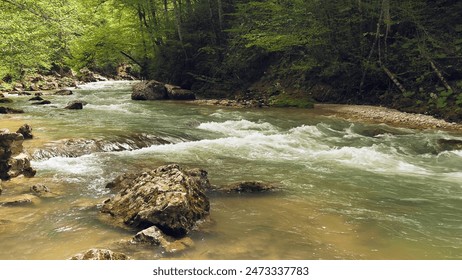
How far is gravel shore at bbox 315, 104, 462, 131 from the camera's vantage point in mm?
15242

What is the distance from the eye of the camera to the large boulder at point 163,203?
5402 mm

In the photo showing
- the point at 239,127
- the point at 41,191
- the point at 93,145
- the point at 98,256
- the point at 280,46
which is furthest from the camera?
the point at 280,46

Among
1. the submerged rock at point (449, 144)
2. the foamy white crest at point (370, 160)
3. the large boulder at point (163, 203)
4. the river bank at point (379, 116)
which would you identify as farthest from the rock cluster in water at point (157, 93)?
the large boulder at point (163, 203)

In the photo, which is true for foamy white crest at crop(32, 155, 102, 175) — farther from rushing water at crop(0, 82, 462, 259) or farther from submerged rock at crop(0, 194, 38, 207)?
submerged rock at crop(0, 194, 38, 207)

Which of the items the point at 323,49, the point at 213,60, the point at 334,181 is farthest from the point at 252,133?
the point at 213,60


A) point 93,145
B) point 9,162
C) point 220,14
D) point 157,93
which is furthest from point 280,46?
point 9,162

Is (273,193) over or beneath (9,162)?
beneath

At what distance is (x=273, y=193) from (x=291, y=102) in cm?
1476

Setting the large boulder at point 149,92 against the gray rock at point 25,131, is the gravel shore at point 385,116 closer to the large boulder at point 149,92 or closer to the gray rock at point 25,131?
the large boulder at point 149,92

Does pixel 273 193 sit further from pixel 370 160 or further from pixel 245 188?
pixel 370 160

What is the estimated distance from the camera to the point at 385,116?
17.2 meters

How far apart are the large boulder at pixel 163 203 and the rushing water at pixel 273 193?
240 millimetres

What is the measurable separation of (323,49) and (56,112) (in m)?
14.5

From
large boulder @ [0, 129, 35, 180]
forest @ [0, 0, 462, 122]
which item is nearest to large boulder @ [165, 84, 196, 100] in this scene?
forest @ [0, 0, 462, 122]
